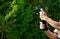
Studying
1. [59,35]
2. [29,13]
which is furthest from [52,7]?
[59,35]

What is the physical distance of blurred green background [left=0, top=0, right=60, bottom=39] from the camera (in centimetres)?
739

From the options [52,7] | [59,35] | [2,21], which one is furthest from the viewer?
[52,7]

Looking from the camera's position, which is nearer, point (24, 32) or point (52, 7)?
point (24, 32)

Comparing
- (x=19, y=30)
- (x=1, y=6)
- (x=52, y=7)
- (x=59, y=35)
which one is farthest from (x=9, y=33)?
(x=59, y=35)

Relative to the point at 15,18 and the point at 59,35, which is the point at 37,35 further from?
the point at 59,35

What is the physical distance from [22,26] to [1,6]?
2.60 feet

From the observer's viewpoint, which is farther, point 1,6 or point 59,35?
point 1,6

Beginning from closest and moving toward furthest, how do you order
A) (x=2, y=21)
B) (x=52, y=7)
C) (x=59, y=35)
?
(x=59, y=35) → (x=2, y=21) → (x=52, y=7)

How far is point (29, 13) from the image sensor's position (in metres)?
7.50

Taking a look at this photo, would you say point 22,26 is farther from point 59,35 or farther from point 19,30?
point 59,35

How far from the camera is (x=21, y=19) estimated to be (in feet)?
24.7

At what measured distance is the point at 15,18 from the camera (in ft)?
25.1

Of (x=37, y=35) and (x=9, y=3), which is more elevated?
(x=9, y=3)

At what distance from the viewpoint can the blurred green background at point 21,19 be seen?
7.39 m
